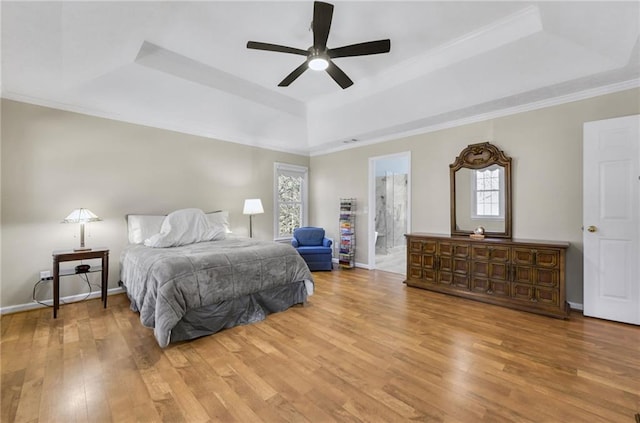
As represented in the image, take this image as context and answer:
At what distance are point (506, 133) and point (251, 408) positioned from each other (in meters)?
4.32

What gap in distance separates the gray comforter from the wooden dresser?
1.87 m

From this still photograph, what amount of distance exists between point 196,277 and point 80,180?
2469mm

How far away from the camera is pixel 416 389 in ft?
5.98

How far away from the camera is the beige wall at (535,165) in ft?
10.6

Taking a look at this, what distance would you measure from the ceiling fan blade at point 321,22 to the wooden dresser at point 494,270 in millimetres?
2971

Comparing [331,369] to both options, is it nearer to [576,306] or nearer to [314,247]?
[576,306]

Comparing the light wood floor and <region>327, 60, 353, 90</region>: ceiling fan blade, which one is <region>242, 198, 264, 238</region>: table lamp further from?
<region>327, 60, 353, 90</region>: ceiling fan blade

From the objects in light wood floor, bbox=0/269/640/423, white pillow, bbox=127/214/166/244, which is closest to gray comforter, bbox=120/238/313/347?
light wood floor, bbox=0/269/640/423

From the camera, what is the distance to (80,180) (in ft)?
11.7

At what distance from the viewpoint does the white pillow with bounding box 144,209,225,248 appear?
11.4 feet

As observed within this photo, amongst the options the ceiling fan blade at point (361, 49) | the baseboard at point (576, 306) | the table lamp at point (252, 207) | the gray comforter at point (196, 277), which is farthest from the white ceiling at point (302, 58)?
the baseboard at point (576, 306)

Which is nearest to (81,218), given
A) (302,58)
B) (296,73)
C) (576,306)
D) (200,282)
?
(200,282)

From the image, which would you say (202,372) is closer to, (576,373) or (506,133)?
(576,373)

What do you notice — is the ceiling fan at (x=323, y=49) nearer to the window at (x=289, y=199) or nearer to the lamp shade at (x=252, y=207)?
the lamp shade at (x=252, y=207)
